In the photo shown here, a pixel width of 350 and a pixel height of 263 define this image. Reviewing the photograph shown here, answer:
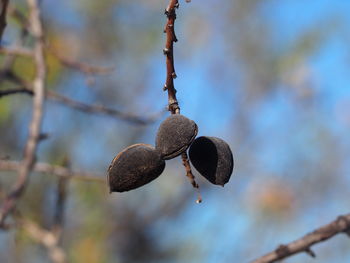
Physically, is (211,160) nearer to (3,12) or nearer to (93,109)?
(3,12)

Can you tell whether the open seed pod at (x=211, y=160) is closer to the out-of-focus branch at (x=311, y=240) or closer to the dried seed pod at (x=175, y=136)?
→ the dried seed pod at (x=175, y=136)

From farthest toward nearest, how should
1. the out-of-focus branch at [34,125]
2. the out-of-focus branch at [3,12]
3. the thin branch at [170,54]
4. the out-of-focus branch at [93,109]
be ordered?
the out-of-focus branch at [93,109] → the out-of-focus branch at [34,125] → the out-of-focus branch at [3,12] → the thin branch at [170,54]

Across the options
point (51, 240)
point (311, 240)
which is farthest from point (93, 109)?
point (311, 240)

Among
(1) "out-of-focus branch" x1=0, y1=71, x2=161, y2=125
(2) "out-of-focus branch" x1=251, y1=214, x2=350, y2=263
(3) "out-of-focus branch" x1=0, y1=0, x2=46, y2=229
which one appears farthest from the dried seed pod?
(1) "out-of-focus branch" x1=0, y1=71, x2=161, y2=125

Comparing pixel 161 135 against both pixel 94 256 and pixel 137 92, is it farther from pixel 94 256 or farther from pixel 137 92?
pixel 137 92

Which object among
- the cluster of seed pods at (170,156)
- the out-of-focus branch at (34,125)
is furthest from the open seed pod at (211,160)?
the out-of-focus branch at (34,125)

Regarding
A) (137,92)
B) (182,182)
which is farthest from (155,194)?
(137,92)

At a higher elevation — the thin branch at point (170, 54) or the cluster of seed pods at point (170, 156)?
the thin branch at point (170, 54)

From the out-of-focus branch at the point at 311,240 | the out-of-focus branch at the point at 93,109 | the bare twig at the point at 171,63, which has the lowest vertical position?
the out-of-focus branch at the point at 311,240
